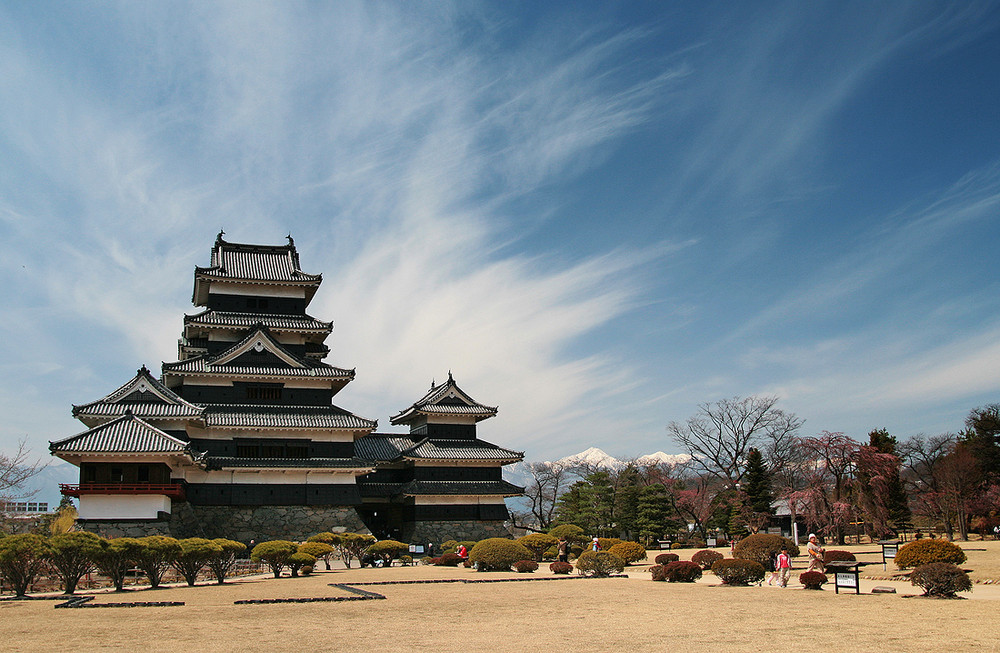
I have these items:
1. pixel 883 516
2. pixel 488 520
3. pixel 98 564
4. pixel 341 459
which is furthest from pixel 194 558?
pixel 883 516

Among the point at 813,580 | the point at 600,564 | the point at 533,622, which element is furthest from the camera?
the point at 600,564

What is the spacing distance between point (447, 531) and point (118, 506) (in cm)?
2040

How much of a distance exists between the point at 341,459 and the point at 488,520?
11.6 meters

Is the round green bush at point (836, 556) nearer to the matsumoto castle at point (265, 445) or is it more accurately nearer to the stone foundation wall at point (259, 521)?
the matsumoto castle at point (265, 445)

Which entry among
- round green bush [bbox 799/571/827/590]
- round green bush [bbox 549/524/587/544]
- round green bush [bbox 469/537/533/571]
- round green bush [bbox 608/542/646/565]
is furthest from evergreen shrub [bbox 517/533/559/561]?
round green bush [bbox 799/571/827/590]

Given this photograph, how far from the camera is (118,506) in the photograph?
39094 millimetres

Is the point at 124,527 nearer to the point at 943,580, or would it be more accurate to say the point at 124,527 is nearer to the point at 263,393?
the point at 263,393

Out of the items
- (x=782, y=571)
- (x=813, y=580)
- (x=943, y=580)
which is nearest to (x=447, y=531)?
(x=782, y=571)

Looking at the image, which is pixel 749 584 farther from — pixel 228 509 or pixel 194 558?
pixel 228 509

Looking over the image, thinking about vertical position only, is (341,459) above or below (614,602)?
above

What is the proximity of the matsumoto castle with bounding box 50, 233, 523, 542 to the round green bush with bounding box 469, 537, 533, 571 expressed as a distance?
1396 centimetres

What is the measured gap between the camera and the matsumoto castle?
129ft

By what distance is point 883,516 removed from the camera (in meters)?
46.7

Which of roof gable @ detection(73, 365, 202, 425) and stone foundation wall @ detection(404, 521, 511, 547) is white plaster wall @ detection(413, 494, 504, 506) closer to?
stone foundation wall @ detection(404, 521, 511, 547)
